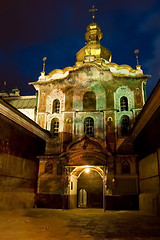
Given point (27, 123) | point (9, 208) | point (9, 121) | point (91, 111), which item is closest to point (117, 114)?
point (91, 111)

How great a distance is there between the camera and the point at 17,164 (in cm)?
1541

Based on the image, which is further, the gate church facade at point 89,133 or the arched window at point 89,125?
the arched window at point 89,125

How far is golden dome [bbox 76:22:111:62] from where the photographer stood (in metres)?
26.0

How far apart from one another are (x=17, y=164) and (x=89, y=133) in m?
7.28

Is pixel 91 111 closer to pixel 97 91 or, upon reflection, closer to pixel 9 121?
pixel 97 91

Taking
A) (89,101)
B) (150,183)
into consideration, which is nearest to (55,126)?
(89,101)

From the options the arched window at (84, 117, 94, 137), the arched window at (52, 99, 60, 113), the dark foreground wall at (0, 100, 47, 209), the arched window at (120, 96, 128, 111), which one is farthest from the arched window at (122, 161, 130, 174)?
the arched window at (52, 99, 60, 113)

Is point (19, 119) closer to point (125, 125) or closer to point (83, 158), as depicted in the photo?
point (83, 158)

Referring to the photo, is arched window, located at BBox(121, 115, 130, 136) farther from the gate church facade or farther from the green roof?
the green roof

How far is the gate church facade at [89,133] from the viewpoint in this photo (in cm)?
1744

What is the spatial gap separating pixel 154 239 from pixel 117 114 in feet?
46.1

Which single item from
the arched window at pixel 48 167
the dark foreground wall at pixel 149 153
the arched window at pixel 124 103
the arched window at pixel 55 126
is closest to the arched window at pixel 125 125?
the arched window at pixel 124 103

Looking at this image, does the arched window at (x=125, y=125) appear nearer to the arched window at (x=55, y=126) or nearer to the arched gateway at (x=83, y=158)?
the arched gateway at (x=83, y=158)

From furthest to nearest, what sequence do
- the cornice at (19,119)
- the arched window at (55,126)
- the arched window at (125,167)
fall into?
the arched window at (55,126), the arched window at (125,167), the cornice at (19,119)
